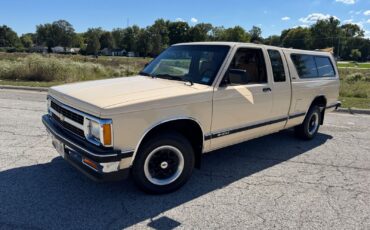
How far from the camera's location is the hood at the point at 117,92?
341 cm

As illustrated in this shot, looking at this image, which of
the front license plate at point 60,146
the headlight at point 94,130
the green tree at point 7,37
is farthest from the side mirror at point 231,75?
the green tree at point 7,37

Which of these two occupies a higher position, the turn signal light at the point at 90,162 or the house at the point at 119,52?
the house at the point at 119,52

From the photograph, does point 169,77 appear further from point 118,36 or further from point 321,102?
point 118,36

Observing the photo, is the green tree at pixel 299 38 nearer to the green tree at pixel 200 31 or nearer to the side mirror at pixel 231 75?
the green tree at pixel 200 31

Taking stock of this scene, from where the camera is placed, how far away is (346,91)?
45.5ft

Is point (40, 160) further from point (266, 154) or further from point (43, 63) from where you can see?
point (43, 63)

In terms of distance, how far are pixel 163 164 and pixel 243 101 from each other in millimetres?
1483

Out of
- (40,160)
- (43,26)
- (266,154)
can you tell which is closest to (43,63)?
(40,160)

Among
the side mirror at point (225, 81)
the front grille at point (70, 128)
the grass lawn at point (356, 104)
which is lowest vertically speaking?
the grass lawn at point (356, 104)

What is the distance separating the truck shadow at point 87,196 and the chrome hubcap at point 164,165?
21 cm

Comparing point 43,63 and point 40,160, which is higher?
point 43,63

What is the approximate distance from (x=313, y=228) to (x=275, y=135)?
12.1ft

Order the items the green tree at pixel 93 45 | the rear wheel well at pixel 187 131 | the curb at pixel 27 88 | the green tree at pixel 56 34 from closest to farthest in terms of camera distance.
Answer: the rear wheel well at pixel 187 131 → the curb at pixel 27 88 → the green tree at pixel 93 45 → the green tree at pixel 56 34

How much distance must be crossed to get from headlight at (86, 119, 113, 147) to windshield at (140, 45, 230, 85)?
4.68ft
